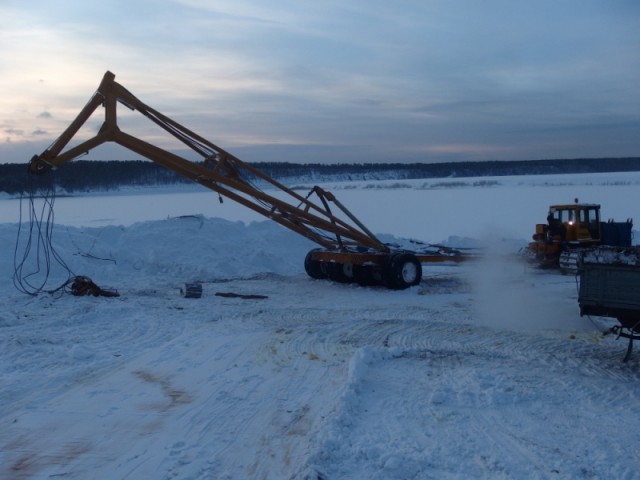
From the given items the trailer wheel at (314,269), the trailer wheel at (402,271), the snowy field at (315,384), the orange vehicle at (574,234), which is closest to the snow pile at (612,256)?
the snowy field at (315,384)

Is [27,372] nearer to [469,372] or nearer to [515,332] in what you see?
[469,372]

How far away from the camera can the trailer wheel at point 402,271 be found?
15773mm

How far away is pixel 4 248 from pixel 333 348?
12242mm

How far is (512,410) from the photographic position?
6.92 metres

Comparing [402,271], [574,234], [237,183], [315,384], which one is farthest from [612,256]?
[574,234]

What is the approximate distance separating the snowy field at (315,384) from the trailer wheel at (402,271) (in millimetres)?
383

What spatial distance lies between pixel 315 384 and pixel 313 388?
158 millimetres

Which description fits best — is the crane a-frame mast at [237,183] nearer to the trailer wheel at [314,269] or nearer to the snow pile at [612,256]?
the trailer wheel at [314,269]

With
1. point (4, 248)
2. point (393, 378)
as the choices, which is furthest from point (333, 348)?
point (4, 248)

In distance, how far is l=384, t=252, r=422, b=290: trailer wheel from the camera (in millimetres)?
15773

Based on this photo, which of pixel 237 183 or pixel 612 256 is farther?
pixel 237 183

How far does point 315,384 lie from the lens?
25.6 feet

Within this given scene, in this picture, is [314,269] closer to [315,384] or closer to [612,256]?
[612,256]

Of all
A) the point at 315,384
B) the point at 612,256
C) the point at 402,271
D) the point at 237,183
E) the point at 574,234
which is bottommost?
the point at 315,384
